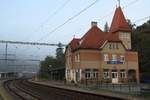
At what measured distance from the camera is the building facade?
215ft

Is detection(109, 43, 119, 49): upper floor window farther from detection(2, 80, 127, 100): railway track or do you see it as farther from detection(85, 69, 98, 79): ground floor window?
detection(2, 80, 127, 100): railway track

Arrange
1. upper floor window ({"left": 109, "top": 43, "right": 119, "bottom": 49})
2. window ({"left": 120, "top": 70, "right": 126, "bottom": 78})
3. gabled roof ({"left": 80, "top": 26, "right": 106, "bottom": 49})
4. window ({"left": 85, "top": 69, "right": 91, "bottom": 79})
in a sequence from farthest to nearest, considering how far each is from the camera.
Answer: upper floor window ({"left": 109, "top": 43, "right": 119, "bottom": 49})
window ({"left": 120, "top": 70, "right": 126, "bottom": 78})
gabled roof ({"left": 80, "top": 26, "right": 106, "bottom": 49})
window ({"left": 85, "top": 69, "right": 91, "bottom": 79})

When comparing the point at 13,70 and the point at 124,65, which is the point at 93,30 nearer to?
the point at 124,65

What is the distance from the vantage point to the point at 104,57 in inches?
2657

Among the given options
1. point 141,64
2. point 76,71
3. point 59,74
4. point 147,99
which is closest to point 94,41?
point 76,71

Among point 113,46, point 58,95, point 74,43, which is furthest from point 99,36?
point 58,95

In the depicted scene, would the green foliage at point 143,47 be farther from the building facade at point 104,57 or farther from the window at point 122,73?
the building facade at point 104,57

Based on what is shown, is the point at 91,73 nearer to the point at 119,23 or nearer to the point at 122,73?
the point at 122,73

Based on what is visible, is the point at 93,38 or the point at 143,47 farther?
the point at 143,47

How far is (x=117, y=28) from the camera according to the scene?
71000 mm

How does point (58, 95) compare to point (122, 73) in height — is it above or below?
below

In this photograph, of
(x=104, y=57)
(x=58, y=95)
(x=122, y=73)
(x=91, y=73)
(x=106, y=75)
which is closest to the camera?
(x=58, y=95)

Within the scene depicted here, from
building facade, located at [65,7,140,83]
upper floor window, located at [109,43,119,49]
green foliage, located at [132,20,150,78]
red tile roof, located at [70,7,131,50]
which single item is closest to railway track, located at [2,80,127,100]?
building facade, located at [65,7,140,83]

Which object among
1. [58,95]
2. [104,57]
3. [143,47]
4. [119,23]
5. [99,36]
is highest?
[119,23]
